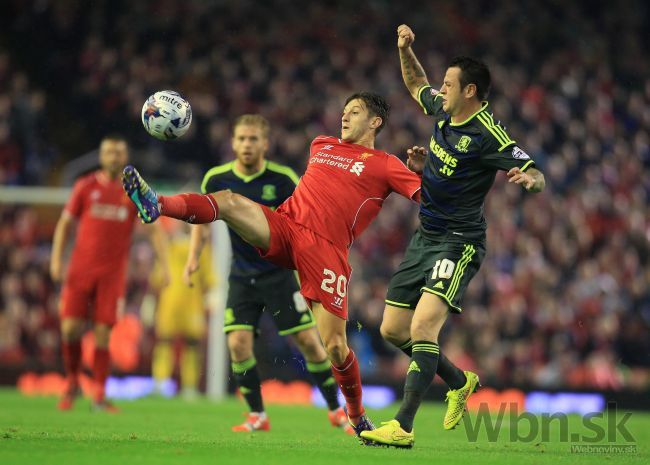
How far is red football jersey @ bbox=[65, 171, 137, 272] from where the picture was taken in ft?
35.2

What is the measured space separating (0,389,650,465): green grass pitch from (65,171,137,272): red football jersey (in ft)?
4.85

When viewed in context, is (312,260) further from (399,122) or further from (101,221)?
(399,122)

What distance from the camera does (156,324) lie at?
1499cm

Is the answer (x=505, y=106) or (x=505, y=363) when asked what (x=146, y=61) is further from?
(x=505, y=363)

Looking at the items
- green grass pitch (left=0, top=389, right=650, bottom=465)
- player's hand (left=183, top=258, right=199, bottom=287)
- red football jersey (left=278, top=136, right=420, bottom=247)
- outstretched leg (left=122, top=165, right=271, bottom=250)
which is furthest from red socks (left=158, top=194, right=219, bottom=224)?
player's hand (left=183, top=258, right=199, bottom=287)

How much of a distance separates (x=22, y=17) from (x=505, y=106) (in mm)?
9703

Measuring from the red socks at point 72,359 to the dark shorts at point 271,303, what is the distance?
243cm

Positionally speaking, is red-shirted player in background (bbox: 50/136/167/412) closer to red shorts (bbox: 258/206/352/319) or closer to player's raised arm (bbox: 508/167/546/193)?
red shorts (bbox: 258/206/352/319)

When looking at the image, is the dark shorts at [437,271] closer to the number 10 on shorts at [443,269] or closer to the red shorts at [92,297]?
the number 10 on shorts at [443,269]

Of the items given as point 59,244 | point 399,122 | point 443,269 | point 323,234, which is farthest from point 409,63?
point 399,122

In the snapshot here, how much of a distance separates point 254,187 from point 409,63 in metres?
1.80

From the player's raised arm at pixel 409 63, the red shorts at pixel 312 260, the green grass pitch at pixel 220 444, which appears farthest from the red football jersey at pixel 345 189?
the green grass pitch at pixel 220 444

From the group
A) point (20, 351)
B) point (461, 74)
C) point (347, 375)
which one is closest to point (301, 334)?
point (347, 375)

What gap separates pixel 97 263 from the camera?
35.1ft
